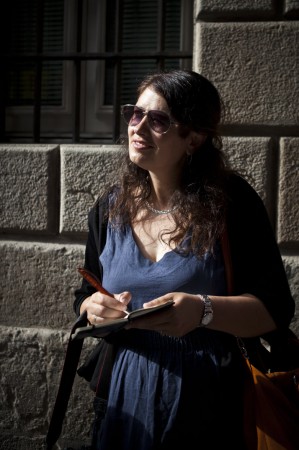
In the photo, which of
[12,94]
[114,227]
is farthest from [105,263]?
[12,94]

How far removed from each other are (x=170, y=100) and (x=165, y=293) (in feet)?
2.10

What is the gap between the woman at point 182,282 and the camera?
210 centimetres

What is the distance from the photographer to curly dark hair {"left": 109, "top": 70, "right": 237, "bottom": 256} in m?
2.23

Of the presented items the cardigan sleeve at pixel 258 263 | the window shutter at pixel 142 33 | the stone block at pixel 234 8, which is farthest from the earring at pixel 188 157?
the window shutter at pixel 142 33

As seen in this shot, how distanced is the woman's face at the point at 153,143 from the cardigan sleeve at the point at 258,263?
29cm

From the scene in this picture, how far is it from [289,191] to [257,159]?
8.9 inches

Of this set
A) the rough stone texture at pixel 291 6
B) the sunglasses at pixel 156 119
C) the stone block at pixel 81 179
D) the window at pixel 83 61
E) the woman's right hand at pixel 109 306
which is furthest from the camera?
the window at pixel 83 61

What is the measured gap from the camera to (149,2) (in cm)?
453

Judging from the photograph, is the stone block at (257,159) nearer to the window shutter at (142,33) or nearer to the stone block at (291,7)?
the stone block at (291,7)

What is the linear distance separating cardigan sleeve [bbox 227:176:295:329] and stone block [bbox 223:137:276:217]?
124 cm

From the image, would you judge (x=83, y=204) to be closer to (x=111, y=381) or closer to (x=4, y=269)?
(x=4, y=269)

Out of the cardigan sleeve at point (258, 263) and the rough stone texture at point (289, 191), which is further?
the rough stone texture at point (289, 191)

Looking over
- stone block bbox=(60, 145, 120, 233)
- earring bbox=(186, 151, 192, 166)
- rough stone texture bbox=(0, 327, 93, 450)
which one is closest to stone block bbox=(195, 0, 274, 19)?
stone block bbox=(60, 145, 120, 233)

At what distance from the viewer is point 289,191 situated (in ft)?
11.3
